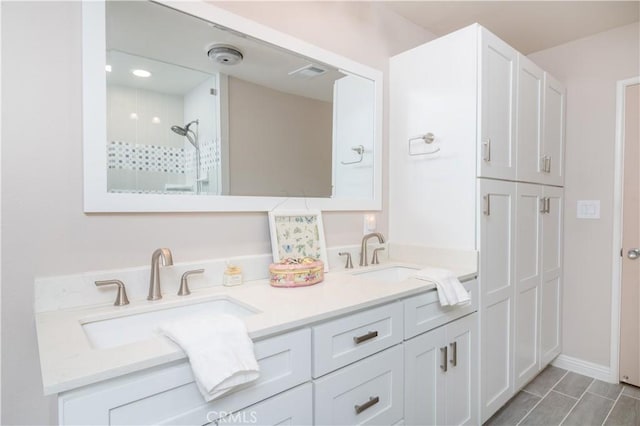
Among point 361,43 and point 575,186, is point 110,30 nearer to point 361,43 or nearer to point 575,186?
point 361,43

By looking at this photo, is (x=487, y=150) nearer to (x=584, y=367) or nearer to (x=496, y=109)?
(x=496, y=109)

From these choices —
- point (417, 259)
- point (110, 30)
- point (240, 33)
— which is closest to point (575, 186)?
point (417, 259)

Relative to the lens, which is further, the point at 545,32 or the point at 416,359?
the point at 545,32

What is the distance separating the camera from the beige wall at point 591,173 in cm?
246

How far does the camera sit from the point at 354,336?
121 cm

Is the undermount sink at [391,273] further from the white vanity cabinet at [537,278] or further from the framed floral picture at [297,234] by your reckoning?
the white vanity cabinet at [537,278]

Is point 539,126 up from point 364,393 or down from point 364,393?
up

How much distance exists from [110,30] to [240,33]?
0.52 metres

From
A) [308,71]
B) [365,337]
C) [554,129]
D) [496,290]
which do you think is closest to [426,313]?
[365,337]

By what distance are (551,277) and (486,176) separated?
3.99ft

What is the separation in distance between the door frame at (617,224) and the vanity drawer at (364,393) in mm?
2038

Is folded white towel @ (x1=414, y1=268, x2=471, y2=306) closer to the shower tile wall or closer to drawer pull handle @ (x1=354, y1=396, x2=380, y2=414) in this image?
drawer pull handle @ (x1=354, y1=396, x2=380, y2=414)

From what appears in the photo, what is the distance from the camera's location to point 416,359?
4.78ft

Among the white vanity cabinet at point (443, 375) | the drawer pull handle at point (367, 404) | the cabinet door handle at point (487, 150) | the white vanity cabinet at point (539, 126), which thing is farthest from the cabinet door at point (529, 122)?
the drawer pull handle at point (367, 404)
